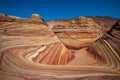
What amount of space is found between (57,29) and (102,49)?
553 inches

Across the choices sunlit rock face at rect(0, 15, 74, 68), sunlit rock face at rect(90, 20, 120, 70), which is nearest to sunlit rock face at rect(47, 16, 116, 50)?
sunlit rock face at rect(90, 20, 120, 70)

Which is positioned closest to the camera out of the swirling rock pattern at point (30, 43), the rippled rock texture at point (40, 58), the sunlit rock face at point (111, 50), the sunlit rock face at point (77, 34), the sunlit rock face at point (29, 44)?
the rippled rock texture at point (40, 58)

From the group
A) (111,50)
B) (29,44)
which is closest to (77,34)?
(111,50)

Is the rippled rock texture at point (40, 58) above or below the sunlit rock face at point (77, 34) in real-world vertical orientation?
below

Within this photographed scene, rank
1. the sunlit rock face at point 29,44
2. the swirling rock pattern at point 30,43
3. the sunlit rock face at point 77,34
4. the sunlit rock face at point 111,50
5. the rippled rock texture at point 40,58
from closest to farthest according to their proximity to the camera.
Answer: the rippled rock texture at point 40,58, the sunlit rock face at point 29,44, the swirling rock pattern at point 30,43, the sunlit rock face at point 111,50, the sunlit rock face at point 77,34

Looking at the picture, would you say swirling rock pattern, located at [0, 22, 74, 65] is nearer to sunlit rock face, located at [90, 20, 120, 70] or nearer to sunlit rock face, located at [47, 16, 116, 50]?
sunlit rock face, located at [90, 20, 120, 70]

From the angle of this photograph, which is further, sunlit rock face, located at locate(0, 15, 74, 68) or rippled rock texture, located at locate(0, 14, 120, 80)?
sunlit rock face, located at locate(0, 15, 74, 68)

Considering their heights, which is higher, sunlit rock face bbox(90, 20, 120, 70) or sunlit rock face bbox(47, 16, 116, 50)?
sunlit rock face bbox(47, 16, 116, 50)

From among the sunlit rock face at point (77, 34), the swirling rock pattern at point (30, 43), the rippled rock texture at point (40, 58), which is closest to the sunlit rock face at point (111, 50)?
the rippled rock texture at point (40, 58)

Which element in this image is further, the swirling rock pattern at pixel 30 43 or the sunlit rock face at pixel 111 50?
the sunlit rock face at pixel 111 50

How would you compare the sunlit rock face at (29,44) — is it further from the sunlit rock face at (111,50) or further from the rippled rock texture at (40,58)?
the sunlit rock face at (111,50)

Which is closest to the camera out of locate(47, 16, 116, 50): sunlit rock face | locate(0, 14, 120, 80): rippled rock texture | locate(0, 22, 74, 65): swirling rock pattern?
locate(0, 14, 120, 80): rippled rock texture

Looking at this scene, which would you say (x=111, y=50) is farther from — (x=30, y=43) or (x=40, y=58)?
(x=30, y=43)

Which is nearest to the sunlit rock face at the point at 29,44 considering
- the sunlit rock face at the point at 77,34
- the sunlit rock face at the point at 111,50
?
the sunlit rock face at the point at 111,50
